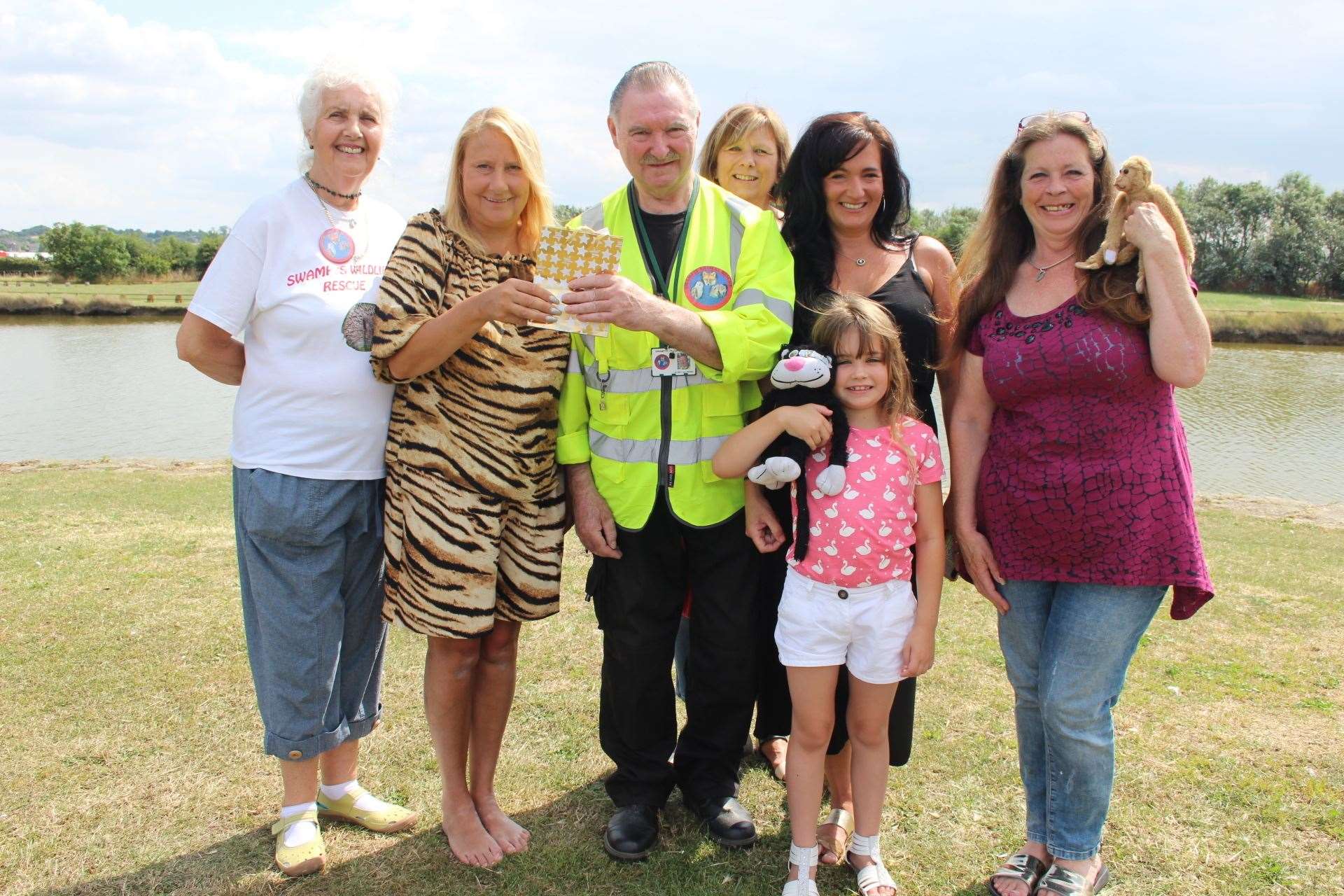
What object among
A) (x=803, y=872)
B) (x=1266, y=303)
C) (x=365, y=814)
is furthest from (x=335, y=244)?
(x=1266, y=303)

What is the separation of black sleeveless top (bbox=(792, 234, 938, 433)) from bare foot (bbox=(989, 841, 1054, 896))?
53.1 inches

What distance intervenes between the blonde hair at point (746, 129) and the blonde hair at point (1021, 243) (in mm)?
1430

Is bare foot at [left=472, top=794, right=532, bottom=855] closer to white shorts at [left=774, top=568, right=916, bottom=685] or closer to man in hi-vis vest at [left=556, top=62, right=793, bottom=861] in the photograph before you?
man in hi-vis vest at [left=556, top=62, right=793, bottom=861]

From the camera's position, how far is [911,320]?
2.79 meters

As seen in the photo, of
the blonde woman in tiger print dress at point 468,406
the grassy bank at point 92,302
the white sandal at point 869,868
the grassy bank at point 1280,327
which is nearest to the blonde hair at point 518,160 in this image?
the blonde woman in tiger print dress at point 468,406

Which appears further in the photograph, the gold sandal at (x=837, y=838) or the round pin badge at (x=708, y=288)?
the gold sandal at (x=837, y=838)

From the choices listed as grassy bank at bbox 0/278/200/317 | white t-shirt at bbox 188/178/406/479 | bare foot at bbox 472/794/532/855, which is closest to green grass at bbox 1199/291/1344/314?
bare foot at bbox 472/794/532/855

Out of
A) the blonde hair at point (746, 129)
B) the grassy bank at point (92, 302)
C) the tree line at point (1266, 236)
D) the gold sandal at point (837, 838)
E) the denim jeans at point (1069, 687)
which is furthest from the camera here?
the tree line at point (1266, 236)

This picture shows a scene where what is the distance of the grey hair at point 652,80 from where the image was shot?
2.71 meters

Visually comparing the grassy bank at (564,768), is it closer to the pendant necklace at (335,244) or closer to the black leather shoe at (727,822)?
the black leather shoe at (727,822)

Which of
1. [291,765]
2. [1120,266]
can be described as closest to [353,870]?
[291,765]

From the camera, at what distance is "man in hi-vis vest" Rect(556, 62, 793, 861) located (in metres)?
2.71

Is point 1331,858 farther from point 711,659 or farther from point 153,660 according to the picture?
point 153,660

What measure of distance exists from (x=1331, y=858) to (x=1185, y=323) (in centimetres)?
194
